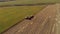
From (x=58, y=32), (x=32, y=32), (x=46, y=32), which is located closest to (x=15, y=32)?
(x=32, y=32)

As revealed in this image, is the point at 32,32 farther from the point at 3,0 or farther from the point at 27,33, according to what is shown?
the point at 3,0

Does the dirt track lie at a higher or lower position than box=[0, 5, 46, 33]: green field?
lower

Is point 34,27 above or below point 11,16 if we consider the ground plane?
below

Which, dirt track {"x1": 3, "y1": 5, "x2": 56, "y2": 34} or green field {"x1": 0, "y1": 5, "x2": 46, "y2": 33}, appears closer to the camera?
dirt track {"x1": 3, "y1": 5, "x2": 56, "y2": 34}

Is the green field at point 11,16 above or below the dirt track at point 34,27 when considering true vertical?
above

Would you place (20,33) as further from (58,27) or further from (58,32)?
(58,27)

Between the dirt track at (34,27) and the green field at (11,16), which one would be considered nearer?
the dirt track at (34,27)

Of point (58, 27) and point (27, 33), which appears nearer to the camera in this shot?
point (27, 33)

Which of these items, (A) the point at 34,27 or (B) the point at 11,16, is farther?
(B) the point at 11,16

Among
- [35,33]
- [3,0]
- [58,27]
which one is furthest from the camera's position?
[3,0]

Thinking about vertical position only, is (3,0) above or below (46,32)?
above

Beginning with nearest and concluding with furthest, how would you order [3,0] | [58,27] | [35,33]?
[35,33]
[58,27]
[3,0]
